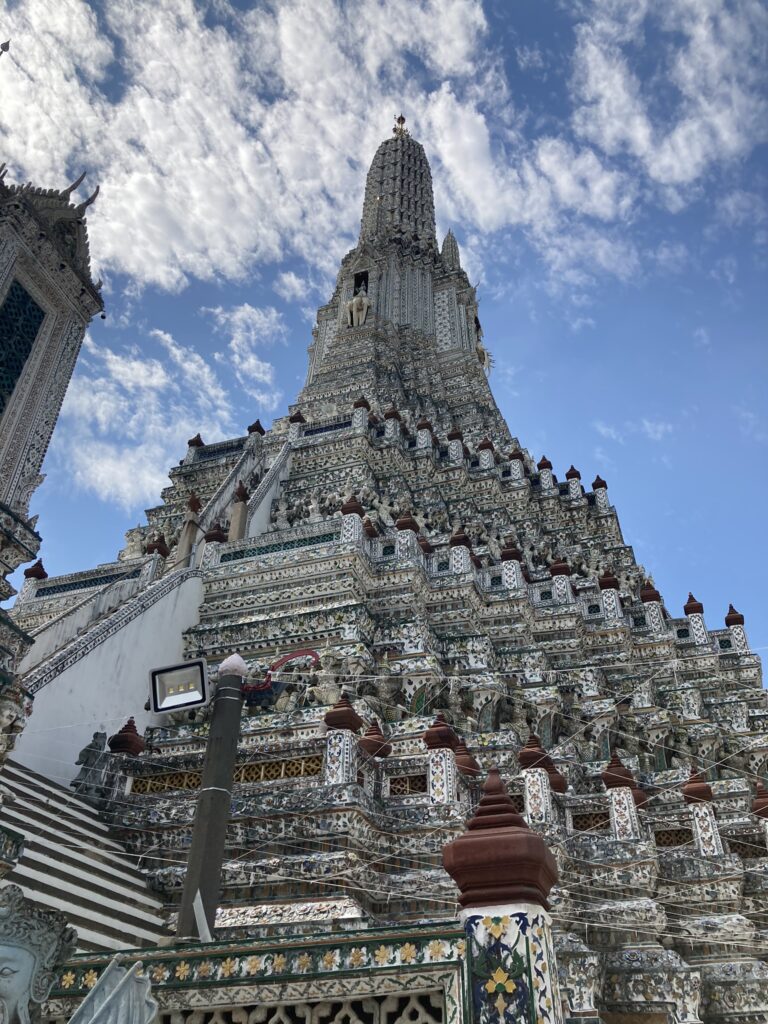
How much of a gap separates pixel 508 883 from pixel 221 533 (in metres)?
14.4

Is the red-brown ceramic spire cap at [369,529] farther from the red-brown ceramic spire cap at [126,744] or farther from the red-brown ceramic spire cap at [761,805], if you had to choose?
the red-brown ceramic spire cap at [761,805]

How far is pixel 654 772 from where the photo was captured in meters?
14.1

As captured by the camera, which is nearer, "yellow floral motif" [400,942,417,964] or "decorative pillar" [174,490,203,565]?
"yellow floral motif" [400,942,417,964]

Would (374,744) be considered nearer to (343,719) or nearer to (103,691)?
(343,719)

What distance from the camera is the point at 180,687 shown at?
612 centimetres

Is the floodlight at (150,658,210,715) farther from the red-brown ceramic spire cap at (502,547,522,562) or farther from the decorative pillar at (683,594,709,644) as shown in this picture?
the decorative pillar at (683,594,709,644)

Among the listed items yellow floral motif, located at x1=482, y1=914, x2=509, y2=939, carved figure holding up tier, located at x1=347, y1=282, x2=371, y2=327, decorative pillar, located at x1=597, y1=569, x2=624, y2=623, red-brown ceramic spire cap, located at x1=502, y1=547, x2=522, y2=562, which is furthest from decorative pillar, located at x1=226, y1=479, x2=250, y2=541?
yellow floral motif, located at x1=482, y1=914, x2=509, y2=939

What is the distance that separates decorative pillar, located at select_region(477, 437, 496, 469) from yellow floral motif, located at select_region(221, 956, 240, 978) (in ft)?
68.5

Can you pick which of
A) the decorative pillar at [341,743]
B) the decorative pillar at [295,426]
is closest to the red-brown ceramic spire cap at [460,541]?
the decorative pillar at [341,743]

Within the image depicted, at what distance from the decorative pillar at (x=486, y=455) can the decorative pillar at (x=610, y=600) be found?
5.64 metres

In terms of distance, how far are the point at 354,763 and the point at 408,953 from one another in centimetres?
609

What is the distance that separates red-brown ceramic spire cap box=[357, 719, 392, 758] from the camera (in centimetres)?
1035

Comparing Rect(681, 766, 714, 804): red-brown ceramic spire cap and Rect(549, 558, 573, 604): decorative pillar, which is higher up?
Rect(549, 558, 573, 604): decorative pillar

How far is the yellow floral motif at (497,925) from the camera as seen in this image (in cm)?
384
